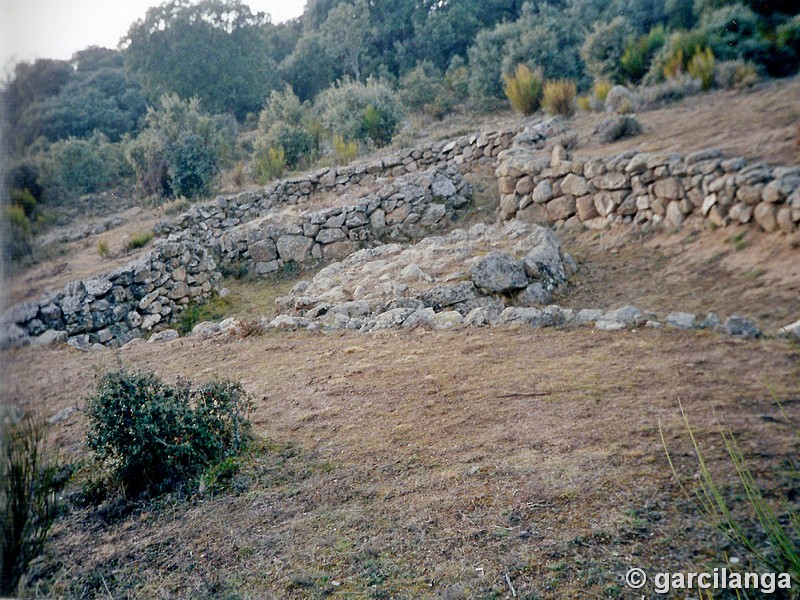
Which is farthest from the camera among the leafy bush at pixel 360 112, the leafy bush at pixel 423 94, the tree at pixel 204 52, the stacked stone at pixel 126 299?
the leafy bush at pixel 423 94

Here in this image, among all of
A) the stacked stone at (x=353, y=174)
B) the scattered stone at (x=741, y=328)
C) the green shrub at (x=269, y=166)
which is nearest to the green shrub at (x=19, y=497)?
the scattered stone at (x=741, y=328)

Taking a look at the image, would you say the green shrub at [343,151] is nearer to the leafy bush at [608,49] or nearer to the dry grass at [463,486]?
the leafy bush at [608,49]

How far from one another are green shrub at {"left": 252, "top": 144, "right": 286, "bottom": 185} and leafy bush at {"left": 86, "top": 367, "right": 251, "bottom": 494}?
29.2 feet

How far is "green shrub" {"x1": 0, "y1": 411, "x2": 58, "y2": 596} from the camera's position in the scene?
1410mm

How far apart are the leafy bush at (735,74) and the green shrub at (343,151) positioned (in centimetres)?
725

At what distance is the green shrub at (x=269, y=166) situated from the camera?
1059 cm

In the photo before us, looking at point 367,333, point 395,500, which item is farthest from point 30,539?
point 367,333

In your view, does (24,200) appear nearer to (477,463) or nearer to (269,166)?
(477,463)

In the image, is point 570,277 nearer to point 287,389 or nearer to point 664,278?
point 664,278

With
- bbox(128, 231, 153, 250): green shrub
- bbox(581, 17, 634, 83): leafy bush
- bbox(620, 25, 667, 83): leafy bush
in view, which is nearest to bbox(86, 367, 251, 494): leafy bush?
bbox(128, 231, 153, 250): green shrub

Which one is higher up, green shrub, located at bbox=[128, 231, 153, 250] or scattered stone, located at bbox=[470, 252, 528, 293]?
green shrub, located at bbox=[128, 231, 153, 250]

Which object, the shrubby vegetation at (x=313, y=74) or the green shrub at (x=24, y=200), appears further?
the shrubby vegetation at (x=313, y=74)

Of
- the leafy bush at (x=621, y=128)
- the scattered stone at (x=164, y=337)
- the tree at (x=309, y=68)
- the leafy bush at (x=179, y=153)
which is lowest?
the scattered stone at (x=164, y=337)

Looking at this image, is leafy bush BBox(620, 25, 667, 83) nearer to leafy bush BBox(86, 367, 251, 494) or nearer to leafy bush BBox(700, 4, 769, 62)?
leafy bush BBox(700, 4, 769, 62)
